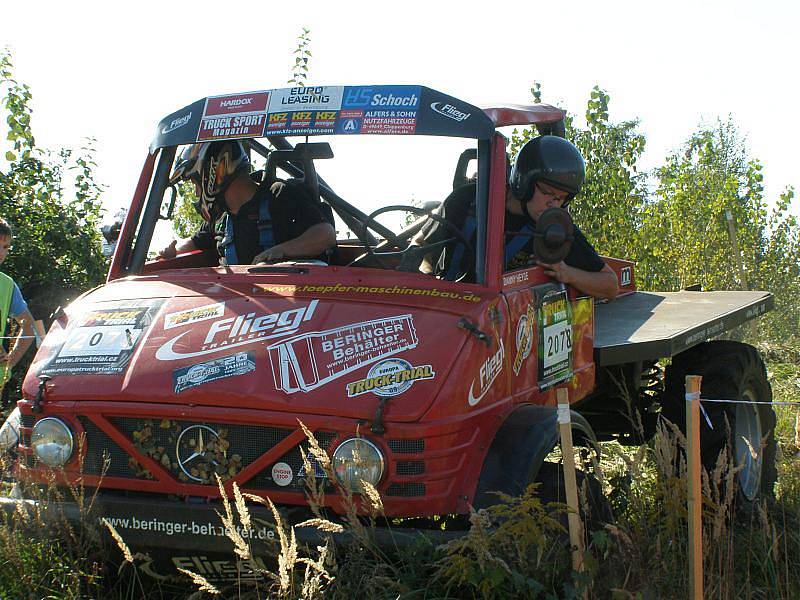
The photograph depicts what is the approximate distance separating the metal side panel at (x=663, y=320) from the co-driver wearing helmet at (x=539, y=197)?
1.04 ft

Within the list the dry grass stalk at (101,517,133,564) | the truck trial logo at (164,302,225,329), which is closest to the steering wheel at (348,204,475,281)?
the truck trial logo at (164,302,225,329)

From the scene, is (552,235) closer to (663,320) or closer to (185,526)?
(663,320)

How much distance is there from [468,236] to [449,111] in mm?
579

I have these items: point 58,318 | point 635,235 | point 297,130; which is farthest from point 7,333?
point 635,235

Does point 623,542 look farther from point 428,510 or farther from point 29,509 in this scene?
point 29,509

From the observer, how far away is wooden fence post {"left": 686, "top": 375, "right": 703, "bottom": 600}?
131 inches

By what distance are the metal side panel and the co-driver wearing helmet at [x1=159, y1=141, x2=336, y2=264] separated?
1.63m

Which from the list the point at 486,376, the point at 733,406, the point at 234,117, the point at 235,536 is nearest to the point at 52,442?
the point at 235,536

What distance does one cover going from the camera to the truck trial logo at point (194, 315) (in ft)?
13.4

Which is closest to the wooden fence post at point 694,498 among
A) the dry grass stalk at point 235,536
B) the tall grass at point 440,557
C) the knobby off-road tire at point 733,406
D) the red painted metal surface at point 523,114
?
the tall grass at point 440,557

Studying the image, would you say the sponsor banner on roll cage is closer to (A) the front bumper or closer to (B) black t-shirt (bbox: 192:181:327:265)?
(B) black t-shirt (bbox: 192:181:327:265)

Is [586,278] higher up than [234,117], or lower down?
lower down

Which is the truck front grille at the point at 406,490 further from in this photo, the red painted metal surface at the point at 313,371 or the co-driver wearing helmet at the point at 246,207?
the co-driver wearing helmet at the point at 246,207

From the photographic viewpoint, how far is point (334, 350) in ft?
12.3
